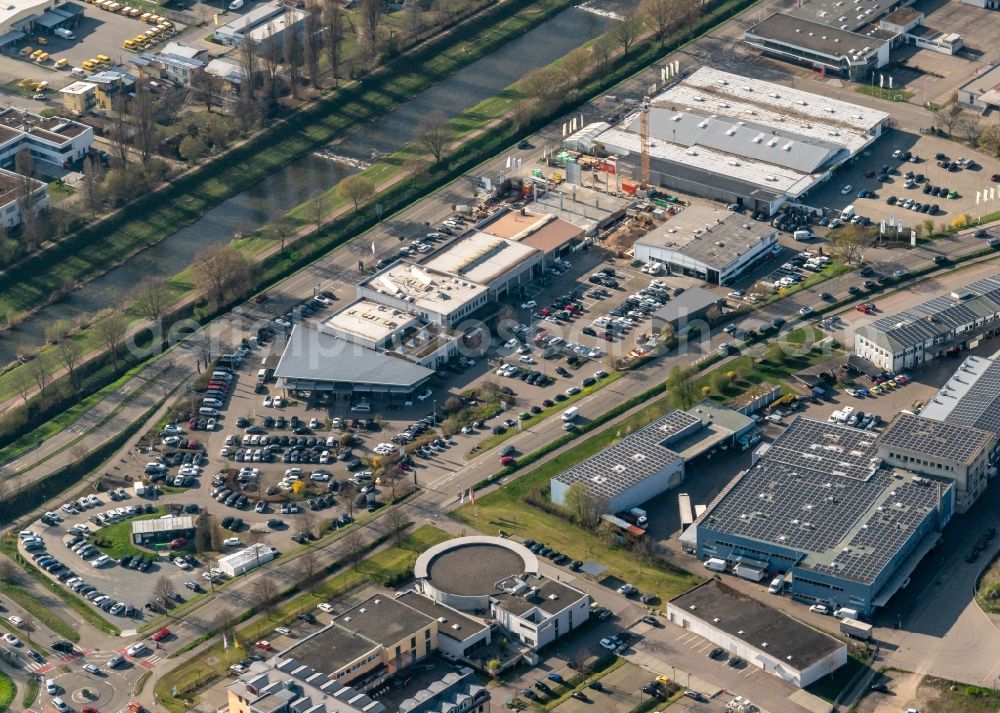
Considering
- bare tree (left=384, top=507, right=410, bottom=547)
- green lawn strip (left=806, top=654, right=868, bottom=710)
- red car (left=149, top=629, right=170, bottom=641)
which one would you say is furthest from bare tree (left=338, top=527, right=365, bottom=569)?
green lawn strip (left=806, top=654, right=868, bottom=710)

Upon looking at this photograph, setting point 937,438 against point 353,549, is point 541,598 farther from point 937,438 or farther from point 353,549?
point 937,438

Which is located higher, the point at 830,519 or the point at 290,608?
the point at 830,519

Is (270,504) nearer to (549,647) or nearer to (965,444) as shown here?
(549,647)

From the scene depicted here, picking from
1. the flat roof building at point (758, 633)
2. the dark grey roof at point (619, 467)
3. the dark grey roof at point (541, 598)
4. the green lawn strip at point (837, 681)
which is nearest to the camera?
the green lawn strip at point (837, 681)

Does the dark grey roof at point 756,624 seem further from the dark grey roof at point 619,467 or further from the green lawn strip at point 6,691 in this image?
the green lawn strip at point 6,691

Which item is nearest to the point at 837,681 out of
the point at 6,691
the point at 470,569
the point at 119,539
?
the point at 470,569

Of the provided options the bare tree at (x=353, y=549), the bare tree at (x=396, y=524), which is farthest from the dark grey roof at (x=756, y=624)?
the bare tree at (x=353, y=549)
